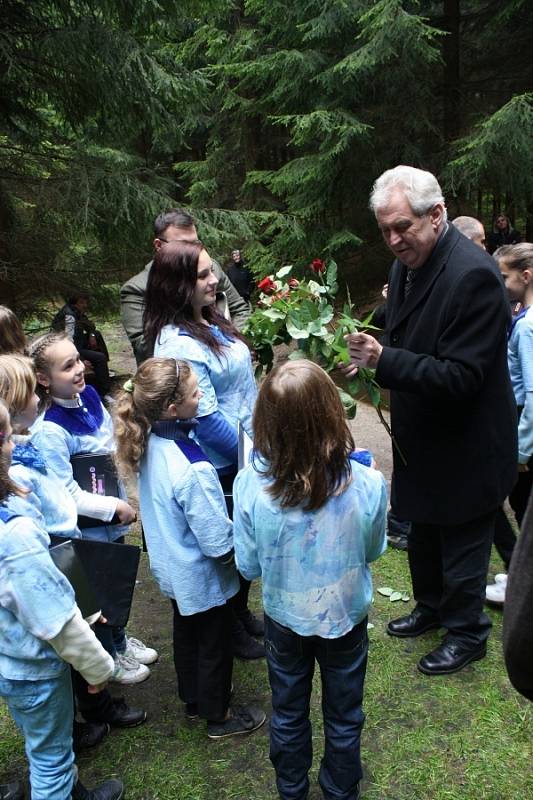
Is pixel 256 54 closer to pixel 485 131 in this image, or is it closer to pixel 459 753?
pixel 485 131

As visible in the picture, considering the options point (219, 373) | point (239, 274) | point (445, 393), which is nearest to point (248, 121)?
point (239, 274)

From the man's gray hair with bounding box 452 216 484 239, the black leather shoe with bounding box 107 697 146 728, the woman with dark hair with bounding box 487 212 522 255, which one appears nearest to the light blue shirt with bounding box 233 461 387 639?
the black leather shoe with bounding box 107 697 146 728

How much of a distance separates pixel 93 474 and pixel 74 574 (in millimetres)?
888

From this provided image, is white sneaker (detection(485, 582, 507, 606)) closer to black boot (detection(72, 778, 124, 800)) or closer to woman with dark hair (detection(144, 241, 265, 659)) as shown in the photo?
woman with dark hair (detection(144, 241, 265, 659))

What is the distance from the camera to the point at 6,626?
6.59ft

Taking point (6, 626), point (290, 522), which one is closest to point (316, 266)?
point (290, 522)

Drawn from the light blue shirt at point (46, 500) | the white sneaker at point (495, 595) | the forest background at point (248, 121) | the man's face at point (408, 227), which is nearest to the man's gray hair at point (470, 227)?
the man's face at point (408, 227)

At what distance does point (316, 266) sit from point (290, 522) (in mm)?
1412

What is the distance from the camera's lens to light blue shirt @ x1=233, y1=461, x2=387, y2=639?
2.11 meters

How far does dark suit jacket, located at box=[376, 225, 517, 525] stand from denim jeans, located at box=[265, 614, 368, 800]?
0.93 metres

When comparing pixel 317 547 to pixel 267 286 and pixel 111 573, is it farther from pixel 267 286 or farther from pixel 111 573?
pixel 267 286

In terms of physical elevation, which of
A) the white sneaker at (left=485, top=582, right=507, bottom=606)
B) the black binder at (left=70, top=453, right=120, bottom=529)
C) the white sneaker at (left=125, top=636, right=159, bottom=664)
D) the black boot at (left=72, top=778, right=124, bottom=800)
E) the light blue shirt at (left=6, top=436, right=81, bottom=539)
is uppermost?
the light blue shirt at (left=6, top=436, right=81, bottom=539)

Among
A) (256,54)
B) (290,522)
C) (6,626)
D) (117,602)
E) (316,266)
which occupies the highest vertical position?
(256,54)

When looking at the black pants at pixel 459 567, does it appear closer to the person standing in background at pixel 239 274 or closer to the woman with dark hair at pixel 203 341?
the woman with dark hair at pixel 203 341
